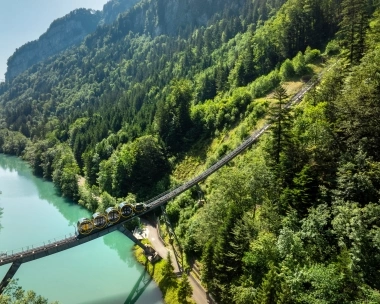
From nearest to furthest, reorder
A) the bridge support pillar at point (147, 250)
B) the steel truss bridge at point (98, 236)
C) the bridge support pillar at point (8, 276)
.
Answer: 1. the bridge support pillar at point (8, 276)
2. the steel truss bridge at point (98, 236)
3. the bridge support pillar at point (147, 250)

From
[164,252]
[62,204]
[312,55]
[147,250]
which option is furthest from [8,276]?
[312,55]

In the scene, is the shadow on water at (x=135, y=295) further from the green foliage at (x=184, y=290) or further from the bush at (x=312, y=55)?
the bush at (x=312, y=55)

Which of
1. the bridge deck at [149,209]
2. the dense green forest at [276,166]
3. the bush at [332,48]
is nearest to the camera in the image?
the dense green forest at [276,166]

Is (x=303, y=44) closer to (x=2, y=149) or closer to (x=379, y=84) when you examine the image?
(x=379, y=84)

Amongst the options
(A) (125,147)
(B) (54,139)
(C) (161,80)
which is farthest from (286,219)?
(C) (161,80)

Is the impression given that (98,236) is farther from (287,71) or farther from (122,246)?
(287,71)

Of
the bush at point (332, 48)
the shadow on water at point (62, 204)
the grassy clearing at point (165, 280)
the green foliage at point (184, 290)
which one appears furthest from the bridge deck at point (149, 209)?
the bush at point (332, 48)

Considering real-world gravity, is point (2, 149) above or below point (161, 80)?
below
